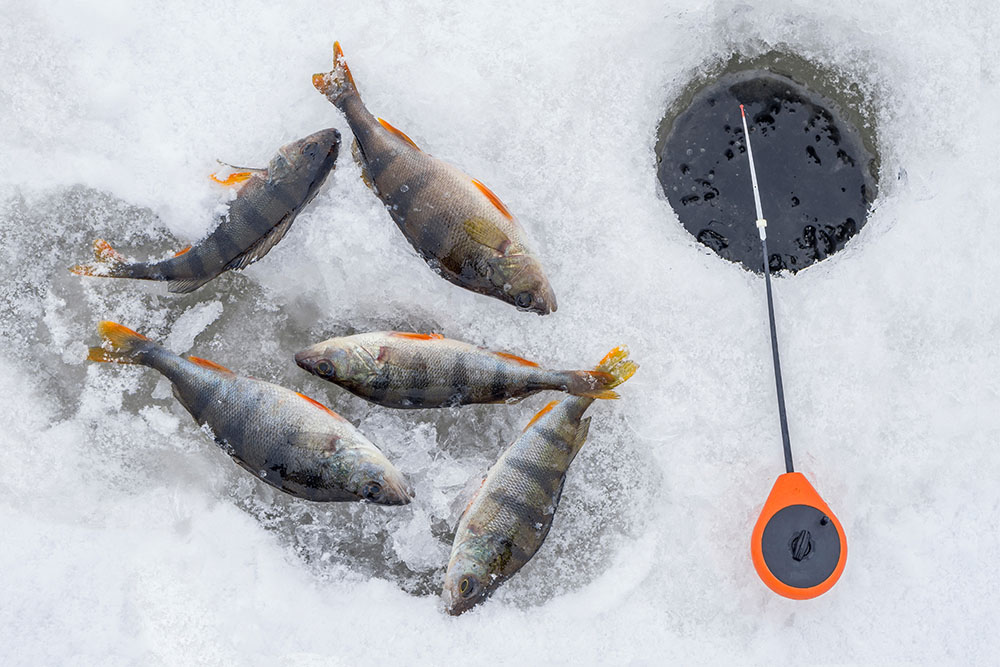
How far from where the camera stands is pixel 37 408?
3.45 metres

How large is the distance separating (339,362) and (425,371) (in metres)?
0.37

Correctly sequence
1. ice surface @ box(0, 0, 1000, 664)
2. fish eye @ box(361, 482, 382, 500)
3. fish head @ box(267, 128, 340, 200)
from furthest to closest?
1. ice surface @ box(0, 0, 1000, 664)
2. fish head @ box(267, 128, 340, 200)
3. fish eye @ box(361, 482, 382, 500)

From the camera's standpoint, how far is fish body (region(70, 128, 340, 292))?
10.6 ft

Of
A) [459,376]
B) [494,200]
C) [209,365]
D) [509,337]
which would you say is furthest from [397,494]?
[494,200]

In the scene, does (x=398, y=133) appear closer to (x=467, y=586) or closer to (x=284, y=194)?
(x=284, y=194)

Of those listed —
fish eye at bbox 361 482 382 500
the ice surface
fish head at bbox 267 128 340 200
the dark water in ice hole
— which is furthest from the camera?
the dark water in ice hole

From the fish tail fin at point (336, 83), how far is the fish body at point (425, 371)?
108cm

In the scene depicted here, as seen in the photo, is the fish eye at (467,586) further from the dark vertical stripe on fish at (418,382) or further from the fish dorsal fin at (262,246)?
the fish dorsal fin at (262,246)

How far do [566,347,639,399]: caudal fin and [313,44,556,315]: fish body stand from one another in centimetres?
33

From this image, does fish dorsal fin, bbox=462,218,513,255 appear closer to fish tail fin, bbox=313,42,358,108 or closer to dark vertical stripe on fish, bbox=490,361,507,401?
dark vertical stripe on fish, bbox=490,361,507,401

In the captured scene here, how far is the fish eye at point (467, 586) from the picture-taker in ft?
10.4

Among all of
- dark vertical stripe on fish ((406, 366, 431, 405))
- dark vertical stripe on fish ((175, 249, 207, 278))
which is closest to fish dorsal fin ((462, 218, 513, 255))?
dark vertical stripe on fish ((406, 366, 431, 405))

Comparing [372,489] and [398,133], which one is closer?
[372,489]

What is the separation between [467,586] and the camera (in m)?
3.16
